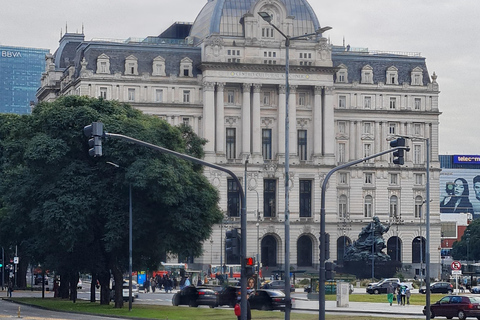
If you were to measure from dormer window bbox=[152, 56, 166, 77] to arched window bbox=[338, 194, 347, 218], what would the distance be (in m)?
32.7

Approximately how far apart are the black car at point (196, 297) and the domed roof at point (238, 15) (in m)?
79.5

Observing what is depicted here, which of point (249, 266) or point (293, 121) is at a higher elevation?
point (293, 121)

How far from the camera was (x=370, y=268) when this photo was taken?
13712 centimetres

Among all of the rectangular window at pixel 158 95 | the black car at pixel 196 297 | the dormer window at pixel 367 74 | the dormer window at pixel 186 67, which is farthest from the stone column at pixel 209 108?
the black car at pixel 196 297

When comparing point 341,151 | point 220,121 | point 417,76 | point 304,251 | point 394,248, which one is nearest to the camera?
point 220,121

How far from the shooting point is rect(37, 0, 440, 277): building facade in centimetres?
16438

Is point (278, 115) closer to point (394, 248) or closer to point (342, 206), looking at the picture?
point (342, 206)

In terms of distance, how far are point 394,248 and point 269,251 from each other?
20019mm

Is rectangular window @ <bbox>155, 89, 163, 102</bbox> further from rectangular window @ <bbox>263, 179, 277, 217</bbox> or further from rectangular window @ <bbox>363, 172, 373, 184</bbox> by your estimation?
rectangular window @ <bbox>363, 172, 373, 184</bbox>

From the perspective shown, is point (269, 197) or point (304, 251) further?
point (304, 251)

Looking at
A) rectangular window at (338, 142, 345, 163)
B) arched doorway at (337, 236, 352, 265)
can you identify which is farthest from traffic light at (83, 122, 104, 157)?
rectangular window at (338, 142, 345, 163)

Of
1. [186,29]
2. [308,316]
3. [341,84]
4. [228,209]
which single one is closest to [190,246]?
[308,316]

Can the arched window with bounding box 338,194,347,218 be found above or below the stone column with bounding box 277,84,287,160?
below

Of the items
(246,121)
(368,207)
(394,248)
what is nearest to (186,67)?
(246,121)
